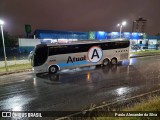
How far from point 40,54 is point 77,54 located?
14.7 ft

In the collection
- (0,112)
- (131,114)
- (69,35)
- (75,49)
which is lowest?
(0,112)

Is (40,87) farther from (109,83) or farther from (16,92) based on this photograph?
(109,83)

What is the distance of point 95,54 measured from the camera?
19672mm

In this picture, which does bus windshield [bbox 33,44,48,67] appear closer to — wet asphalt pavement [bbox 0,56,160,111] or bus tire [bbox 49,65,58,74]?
bus tire [bbox 49,65,58,74]

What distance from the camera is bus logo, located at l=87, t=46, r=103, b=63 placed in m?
19.4

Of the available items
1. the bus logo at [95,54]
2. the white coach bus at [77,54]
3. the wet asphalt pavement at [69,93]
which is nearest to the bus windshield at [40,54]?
the white coach bus at [77,54]

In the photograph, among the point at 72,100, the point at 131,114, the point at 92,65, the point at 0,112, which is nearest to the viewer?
the point at 131,114

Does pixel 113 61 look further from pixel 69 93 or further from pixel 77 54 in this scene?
pixel 69 93

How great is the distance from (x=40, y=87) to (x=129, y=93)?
6.80m

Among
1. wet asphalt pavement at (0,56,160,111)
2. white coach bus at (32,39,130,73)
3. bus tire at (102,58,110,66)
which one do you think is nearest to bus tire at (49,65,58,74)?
white coach bus at (32,39,130,73)

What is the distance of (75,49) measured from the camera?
731 inches

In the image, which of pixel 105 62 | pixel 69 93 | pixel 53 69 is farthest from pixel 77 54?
pixel 69 93

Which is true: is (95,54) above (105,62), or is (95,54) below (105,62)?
above

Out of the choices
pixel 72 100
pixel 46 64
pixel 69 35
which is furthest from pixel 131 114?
pixel 69 35
